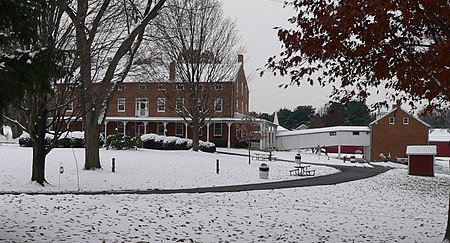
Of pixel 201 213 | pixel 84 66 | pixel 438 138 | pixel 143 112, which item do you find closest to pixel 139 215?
pixel 201 213

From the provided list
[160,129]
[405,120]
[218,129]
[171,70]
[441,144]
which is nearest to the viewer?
[171,70]

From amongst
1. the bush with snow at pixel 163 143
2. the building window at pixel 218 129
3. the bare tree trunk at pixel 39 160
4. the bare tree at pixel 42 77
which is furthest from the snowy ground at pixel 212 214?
the building window at pixel 218 129

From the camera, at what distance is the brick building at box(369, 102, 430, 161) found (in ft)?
199

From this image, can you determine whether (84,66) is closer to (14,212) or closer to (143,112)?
(14,212)

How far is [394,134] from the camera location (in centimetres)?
6103

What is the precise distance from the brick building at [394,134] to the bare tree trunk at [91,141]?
42.0 m

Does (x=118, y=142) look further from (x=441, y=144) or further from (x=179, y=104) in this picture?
(x=441, y=144)

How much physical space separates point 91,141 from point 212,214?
1327cm

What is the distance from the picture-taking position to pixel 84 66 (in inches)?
736

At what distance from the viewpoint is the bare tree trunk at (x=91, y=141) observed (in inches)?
965

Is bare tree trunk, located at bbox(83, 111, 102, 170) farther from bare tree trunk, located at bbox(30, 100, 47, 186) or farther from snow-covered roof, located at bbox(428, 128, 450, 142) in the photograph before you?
snow-covered roof, located at bbox(428, 128, 450, 142)

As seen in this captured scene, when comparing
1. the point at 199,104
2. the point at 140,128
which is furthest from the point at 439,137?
the point at 199,104

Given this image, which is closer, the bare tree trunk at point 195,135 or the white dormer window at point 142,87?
the bare tree trunk at point 195,135

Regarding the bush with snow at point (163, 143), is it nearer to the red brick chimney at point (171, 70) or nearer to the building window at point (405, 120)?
the red brick chimney at point (171, 70)
